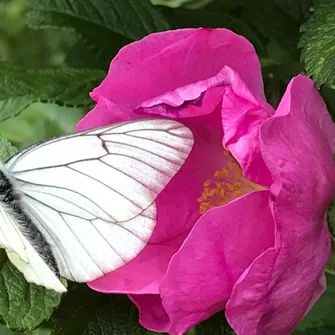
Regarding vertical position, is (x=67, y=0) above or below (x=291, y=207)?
above

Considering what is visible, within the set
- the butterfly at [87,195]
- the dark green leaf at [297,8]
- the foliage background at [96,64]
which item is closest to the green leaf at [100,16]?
the foliage background at [96,64]

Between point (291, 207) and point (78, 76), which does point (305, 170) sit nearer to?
point (291, 207)

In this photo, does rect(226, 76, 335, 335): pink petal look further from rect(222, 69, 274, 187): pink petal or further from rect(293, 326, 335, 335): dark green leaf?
rect(293, 326, 335, 335): dark green leaf

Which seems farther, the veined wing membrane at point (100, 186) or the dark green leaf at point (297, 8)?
the dark green leaf at point (297, 8)

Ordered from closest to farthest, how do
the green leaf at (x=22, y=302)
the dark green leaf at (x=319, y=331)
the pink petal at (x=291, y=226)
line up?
the pink petal at (x=291, y=226) < the green leaf at (x=22, y=302) < the dark green leaf at (x=319, y=331)

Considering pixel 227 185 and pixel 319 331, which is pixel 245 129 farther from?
pixel 319 331

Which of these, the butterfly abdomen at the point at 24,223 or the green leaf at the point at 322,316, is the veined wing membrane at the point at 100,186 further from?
the green leaf at the point at 322,316

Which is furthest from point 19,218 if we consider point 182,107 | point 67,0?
point 67,0
